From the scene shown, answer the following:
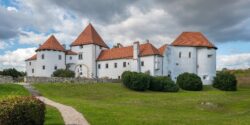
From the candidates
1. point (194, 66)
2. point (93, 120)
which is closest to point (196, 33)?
point (194, 66)

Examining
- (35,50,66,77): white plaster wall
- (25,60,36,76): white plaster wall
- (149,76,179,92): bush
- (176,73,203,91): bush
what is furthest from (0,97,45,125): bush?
(25,60,36,76): white plaster wall

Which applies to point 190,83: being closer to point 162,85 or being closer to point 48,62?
point 162,85

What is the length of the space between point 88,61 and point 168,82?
70.8 feet

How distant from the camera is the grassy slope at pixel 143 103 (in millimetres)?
23859

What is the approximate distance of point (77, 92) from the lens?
47750mm

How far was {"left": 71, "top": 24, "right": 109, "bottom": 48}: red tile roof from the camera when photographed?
75000 mm

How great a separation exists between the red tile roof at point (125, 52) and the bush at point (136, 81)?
10816 millimetres

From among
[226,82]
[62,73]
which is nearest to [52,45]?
[62,73]

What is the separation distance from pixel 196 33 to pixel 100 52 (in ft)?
66.9

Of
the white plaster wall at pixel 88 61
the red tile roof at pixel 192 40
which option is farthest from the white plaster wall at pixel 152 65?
the white plaster wall at pixel 88 61

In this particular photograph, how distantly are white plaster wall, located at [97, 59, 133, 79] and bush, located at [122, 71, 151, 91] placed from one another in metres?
12.8

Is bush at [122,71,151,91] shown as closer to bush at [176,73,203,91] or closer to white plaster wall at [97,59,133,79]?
bush at [176,73,203,91]

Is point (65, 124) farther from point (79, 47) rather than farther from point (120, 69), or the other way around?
point (79, 47)

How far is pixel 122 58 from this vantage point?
7081cm
